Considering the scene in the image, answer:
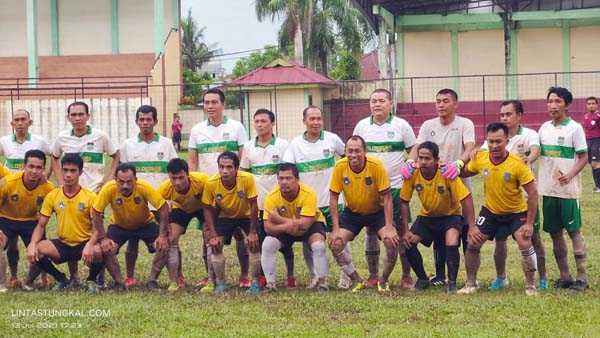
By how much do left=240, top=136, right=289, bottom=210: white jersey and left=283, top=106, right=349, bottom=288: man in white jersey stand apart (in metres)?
0.15

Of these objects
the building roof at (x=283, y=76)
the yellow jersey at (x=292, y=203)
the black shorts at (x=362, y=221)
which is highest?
the building roof at (x=283, y=76)

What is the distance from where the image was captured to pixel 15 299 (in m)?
9.52

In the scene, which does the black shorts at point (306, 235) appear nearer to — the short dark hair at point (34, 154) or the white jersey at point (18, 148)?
the short dark hair at point (34, 154)

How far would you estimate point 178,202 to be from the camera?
33.9 ft

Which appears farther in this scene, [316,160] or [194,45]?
[194,45]

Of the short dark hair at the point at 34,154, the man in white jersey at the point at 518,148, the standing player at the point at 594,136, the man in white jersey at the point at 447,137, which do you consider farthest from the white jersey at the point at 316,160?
the standing player at the point at 594,136

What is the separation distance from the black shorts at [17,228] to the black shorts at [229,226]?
2.05 meters

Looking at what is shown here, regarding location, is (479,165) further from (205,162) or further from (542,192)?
(205,162)

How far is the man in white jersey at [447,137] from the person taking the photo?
10.0 m

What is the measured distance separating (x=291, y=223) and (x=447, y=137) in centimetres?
191

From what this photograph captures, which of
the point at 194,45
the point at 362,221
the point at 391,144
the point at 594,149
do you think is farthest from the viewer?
the point at 194,45

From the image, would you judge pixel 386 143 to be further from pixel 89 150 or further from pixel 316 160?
pixel 89 150

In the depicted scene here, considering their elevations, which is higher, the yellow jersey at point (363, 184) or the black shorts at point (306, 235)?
the yellow jersey at point (363, 184)

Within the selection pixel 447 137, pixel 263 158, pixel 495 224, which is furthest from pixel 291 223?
pixel 495 224
